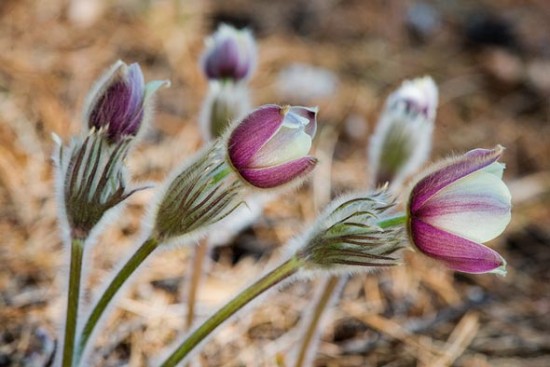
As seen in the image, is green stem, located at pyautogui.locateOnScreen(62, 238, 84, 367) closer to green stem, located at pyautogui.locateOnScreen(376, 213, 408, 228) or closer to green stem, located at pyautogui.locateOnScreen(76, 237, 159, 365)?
green stem, located at pyautogui.locateOnScreen(76, 237, 159, 365)

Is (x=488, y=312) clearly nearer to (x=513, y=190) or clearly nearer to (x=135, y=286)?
(x=513, y=190)

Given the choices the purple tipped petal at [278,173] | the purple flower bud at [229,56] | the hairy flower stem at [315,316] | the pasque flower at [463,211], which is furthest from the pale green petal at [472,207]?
the purple flower bud at [229,56]

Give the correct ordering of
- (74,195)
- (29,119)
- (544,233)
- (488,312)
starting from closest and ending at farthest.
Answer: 1. (74,195)
2. (488,312)
3. (29,119)
4. (544,233)

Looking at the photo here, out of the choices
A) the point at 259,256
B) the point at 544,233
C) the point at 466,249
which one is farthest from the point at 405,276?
the point at 466,249

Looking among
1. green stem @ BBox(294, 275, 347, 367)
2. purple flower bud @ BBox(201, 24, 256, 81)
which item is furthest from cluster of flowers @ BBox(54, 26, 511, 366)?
purple flower bud @ BBox(201, 24, 256, 81)

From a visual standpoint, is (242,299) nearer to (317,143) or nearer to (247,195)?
(247,195)

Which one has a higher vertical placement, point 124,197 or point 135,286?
point 124,197

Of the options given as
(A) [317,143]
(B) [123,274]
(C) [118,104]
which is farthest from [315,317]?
(A) [317,143]
